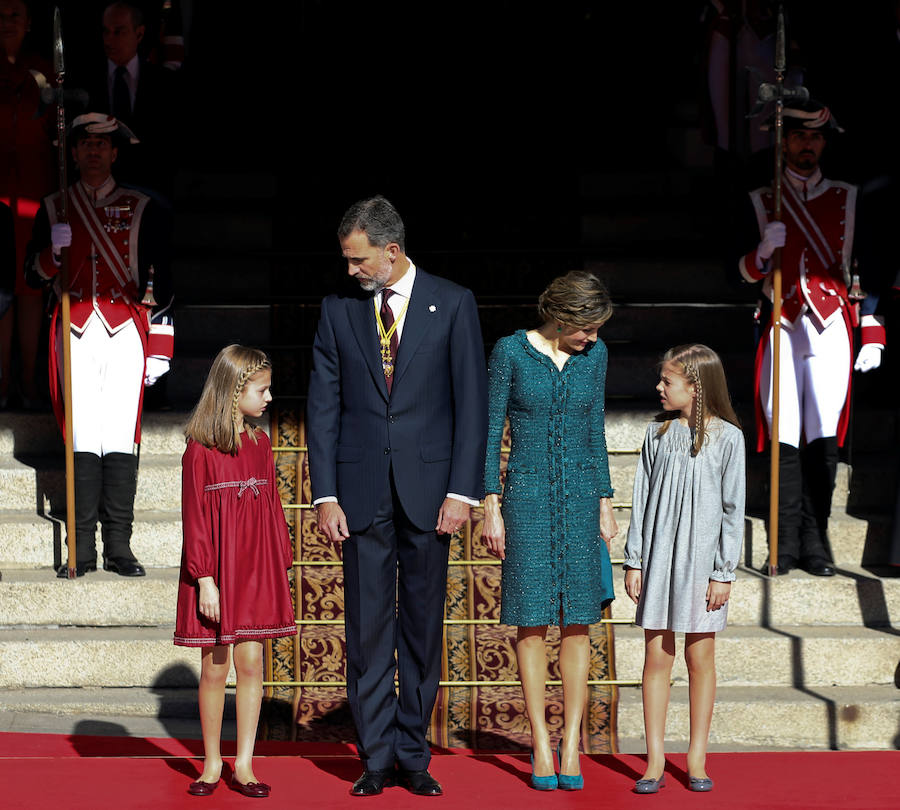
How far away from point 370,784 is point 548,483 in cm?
103

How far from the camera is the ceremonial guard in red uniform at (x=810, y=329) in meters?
6.87

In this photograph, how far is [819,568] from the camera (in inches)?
263

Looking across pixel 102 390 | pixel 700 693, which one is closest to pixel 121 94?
pixel 102 390

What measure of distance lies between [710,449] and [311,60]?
6771 millimetres

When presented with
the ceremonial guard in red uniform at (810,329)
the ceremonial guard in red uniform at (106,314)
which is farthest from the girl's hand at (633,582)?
the ceremonial guard in red uniform at (106,314)

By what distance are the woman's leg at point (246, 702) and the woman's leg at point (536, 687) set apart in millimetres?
791

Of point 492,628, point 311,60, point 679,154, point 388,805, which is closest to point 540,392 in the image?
point 388,805

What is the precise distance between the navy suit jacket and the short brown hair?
0.85 feet

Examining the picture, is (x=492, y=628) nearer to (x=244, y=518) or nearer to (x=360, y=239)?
(x=244, y=518)

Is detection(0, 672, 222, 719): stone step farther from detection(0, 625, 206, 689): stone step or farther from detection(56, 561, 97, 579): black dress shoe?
detection(56, 561, 97, 579): black dress shoe

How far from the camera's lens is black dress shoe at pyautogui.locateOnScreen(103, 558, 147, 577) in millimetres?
6629

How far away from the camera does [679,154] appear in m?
10.1

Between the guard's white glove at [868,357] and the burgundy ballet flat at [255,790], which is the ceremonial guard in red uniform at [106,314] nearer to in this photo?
the burgundy ballet flat at [255,790]

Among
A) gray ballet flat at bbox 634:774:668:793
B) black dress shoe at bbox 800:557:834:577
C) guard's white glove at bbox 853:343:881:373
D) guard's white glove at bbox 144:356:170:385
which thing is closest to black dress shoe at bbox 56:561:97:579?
guard's white glove at bbox 144:356:170:385
